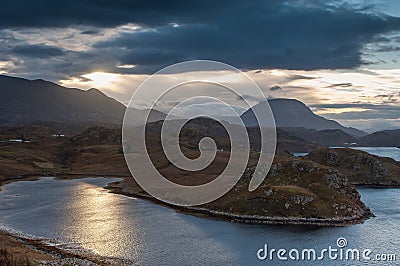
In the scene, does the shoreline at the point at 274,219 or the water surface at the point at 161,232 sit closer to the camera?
the water surface at the point at 161,232

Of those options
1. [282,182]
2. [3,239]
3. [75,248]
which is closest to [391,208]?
[282,182]

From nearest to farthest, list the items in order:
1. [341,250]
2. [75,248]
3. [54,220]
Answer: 1. [75,248]
2. [341,250]
3. [54,220]

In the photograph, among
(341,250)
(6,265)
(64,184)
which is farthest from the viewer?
(64,184)

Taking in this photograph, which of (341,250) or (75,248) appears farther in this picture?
(341,250)

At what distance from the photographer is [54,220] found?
361 ft

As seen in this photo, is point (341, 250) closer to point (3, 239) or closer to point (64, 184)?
point (3, 239)

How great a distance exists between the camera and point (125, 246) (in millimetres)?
86500

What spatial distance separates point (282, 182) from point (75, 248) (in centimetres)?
8363

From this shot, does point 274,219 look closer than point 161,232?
No

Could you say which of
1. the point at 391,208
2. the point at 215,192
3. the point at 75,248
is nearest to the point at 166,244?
the point at 75,248

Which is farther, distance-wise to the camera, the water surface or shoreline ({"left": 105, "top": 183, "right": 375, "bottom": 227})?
shoreline ({"left": 105, "top": 183, "right": 375, "bottom": 227})

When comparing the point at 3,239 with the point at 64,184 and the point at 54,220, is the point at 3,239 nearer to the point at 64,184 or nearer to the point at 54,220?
the point at 54,220

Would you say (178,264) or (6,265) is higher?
(6,265)

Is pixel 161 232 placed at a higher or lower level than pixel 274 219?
higher
